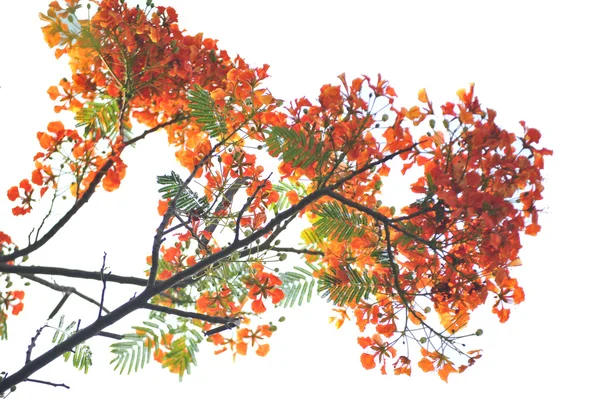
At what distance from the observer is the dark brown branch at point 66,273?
89.1 inches

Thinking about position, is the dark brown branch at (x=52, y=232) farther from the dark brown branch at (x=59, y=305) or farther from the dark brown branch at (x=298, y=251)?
the dark brown branch at (x=298, y=251)

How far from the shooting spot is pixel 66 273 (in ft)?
7.51

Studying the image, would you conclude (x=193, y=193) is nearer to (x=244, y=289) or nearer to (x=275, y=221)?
(x=244, y=289)

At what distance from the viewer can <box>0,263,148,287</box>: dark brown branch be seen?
7.42ft

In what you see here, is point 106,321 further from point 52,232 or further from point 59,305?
point 59,305

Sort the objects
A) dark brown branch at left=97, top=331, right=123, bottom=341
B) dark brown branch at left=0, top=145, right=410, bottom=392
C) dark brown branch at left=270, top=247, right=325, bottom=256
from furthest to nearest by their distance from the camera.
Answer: dark brown branch at left=270, top=247, right=325, bottom=256, dark brown branch at left=97, top=331, right=123, bottom=341, dark brown branch at left=0, top=145, right=410, bottom=392

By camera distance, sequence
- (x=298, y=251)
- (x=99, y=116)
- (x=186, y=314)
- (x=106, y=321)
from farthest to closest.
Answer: (x=99, y=116)
(x=298, y=251)
(x=106, y=321)
(x=186, y=314)

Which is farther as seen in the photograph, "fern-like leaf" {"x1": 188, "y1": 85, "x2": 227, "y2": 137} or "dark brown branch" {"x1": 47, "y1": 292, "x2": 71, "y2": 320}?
"dark brown branch" {"x1": 47, "y1": 292, "x2": 71, "y2": 320}

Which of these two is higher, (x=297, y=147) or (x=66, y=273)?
(x=297, y=147)

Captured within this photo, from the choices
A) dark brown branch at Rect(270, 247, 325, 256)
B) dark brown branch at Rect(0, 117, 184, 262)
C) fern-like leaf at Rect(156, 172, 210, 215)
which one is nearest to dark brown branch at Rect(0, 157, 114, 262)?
dark brown branch at Rect(0, 117, 184, 262)

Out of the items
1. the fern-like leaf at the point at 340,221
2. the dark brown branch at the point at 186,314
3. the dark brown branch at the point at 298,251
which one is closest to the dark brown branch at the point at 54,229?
the dark brown branch at the point at 186,314

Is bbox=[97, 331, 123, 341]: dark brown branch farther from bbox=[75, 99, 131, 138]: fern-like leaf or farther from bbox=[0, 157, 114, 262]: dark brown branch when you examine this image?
bbox=[75, 99, 131, 138]: fern-like leaf

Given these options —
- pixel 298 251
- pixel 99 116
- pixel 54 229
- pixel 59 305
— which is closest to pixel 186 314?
pixel 298 251

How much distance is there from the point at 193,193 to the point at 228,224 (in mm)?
169
